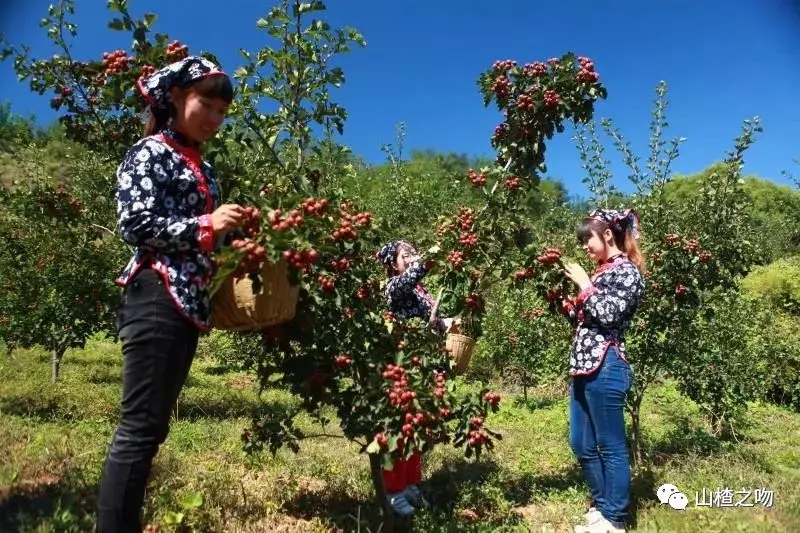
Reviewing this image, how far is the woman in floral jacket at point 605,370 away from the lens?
2961 mm

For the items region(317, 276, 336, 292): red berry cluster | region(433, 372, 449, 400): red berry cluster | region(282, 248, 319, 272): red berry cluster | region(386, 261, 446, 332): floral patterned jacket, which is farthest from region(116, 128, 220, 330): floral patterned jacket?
region(386, 261, 446, 332): floral patterned jacket

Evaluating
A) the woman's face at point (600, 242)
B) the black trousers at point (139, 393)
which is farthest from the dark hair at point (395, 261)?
the black trousers at point (139, 393)

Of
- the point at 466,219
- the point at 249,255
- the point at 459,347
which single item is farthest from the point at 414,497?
the point at 249,255

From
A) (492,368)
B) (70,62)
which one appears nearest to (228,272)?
(70,62)

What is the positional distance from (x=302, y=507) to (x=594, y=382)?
5.31 ft

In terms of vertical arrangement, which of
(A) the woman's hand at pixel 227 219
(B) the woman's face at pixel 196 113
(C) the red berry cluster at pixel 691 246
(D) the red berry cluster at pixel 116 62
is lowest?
(A) the woman's hand at pixel 227 219

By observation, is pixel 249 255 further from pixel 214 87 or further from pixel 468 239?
pixel 468 239

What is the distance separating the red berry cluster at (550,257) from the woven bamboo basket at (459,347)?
1.95 feet

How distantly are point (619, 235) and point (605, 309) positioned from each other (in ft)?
1.49

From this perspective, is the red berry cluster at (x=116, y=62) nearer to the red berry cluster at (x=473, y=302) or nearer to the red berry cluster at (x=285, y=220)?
the red berry cluster at (x=285, y=220)

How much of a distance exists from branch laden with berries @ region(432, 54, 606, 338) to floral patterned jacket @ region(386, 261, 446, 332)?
0.22 metres

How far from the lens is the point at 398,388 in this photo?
2.46 metres

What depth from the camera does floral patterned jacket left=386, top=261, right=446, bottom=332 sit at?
11.9 feet

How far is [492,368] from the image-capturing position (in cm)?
933
